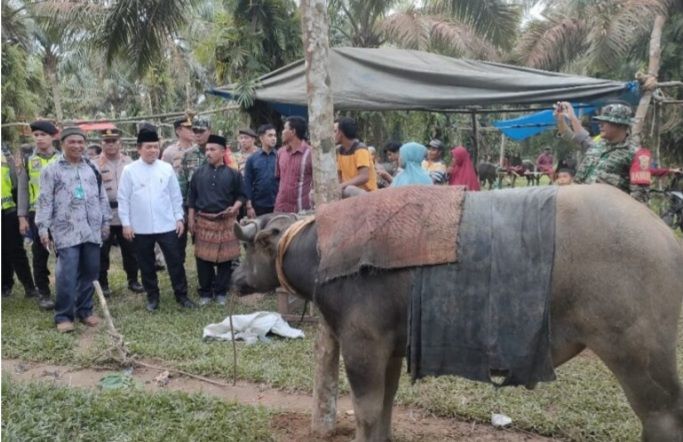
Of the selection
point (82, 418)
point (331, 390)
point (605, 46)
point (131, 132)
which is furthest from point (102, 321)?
point (131, 132)

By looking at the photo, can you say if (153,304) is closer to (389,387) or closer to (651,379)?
(389,387)

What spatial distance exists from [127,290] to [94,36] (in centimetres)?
393

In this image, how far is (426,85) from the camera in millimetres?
7094

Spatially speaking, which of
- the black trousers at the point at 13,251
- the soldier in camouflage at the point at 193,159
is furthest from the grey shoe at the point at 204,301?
the black trousers at the point at 13,251

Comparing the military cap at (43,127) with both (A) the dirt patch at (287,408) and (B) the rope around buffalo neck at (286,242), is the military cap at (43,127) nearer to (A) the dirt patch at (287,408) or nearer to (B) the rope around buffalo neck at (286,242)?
(A) the dirt patch at (287,408)

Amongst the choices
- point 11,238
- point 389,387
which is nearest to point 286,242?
point 389,387

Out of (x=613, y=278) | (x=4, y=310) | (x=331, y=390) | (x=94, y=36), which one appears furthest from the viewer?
(x=94, y=36)

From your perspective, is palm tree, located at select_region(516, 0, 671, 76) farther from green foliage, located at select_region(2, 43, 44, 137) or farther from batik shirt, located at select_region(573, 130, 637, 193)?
green foliage, located at select_region(2, 43, 44, 137)

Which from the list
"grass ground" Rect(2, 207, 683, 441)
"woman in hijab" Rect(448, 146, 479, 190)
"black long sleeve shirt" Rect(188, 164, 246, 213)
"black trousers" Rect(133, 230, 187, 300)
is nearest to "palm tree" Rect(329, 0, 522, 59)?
"woman in hijab" Rect(448, 146, 479, 190)

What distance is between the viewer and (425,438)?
4.09m

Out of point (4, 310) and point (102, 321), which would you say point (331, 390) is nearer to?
point (102, 321)

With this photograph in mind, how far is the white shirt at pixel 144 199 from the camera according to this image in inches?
285

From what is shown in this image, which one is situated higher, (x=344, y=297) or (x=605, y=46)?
(x=605, y=46)

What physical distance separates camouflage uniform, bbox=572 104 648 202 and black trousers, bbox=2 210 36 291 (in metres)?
6.86
